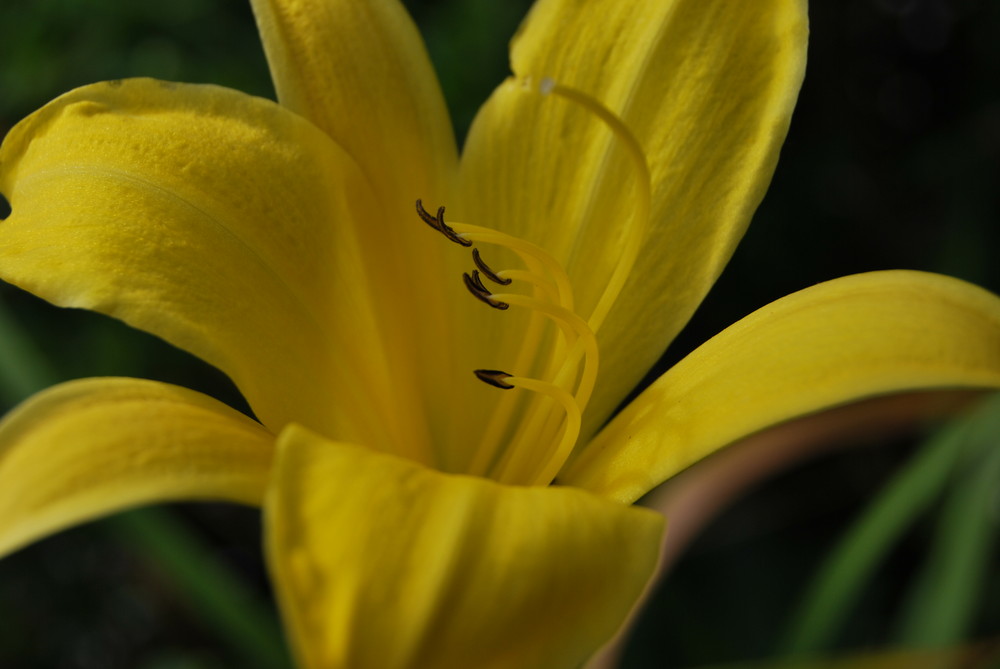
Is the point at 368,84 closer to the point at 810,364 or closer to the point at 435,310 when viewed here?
the point at 435,310

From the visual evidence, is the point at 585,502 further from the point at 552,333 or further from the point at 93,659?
the point at 93,659

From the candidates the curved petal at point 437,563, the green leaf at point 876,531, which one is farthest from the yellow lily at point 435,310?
the green leaf at point 876,531

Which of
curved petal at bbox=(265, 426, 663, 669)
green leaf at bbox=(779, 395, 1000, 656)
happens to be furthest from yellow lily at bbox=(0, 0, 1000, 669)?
green leaf at bbox=(779, 395, 1000, 656)

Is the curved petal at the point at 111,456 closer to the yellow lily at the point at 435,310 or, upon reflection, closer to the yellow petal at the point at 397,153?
the yellow lily at the point at 435,310

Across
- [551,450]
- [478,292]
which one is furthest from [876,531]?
[478,292]

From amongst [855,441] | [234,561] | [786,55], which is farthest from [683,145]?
[234,561]

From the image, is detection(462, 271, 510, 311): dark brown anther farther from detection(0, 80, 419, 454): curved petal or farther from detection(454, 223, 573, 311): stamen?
detection(0, 80, 419, 454): curved petal
